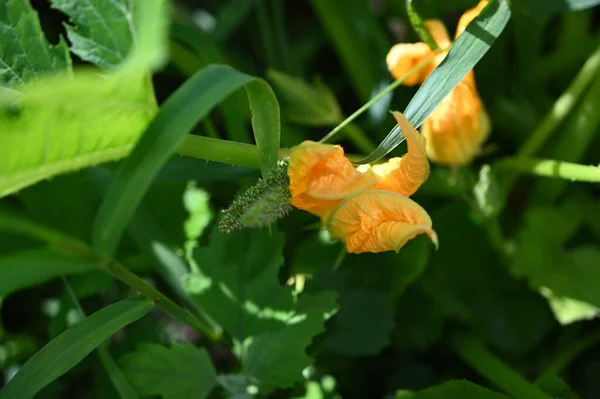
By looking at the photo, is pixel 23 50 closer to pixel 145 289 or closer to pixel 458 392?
pixel 145 289

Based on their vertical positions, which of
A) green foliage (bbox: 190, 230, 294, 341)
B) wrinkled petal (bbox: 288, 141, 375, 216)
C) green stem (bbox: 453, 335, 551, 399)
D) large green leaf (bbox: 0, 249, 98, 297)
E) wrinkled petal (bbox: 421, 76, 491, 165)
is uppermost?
large green leaf (bbox: 0, 249, 98, 297)

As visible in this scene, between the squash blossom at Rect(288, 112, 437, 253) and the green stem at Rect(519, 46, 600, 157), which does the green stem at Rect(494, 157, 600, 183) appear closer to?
the green stem at Rect(519, 46, 600, 157)

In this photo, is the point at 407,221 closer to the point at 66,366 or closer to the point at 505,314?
the point at 66,366

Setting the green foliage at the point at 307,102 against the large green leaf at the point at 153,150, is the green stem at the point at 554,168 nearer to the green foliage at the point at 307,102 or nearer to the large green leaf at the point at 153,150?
the green foliage at the point at 307,102

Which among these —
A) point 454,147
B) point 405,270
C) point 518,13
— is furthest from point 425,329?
point 518,13

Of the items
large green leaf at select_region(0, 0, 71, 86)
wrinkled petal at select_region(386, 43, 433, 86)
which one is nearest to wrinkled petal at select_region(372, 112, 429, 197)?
wrinkled petal at select_region(386, 43, 433, 86)

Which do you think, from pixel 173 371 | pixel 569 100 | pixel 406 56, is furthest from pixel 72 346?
pixel 569 100

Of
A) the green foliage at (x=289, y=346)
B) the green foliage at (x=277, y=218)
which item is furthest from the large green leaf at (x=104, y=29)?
the green foliage at (x=289, y=346)
